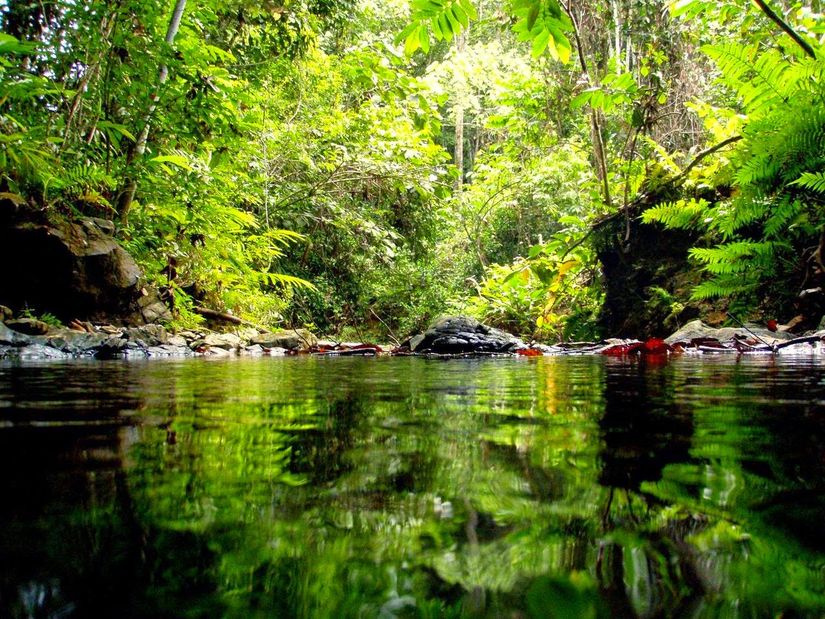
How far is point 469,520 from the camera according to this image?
0.29m

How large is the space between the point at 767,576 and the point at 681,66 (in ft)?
25.9

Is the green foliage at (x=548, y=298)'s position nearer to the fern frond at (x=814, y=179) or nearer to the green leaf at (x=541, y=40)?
the fern frond at (x=814, y=179)

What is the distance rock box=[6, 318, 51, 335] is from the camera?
3785mm

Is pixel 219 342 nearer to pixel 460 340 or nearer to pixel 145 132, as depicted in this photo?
pixel 145 132

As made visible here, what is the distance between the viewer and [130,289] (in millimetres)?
4879

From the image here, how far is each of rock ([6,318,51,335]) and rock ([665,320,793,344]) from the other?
15.3ft

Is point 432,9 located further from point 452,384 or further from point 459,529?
point 459,529

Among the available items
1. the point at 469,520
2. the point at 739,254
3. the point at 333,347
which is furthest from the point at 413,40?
the point at 333,347

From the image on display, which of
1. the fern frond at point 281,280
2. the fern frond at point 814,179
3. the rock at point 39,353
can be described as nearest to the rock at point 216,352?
the rock at point 39,353

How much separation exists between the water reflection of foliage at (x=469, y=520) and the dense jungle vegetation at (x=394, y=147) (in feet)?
3.40

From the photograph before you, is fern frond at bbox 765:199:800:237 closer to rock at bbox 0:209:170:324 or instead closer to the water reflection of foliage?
the water reflection of foliage

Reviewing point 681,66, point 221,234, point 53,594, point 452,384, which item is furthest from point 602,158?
point 53,594

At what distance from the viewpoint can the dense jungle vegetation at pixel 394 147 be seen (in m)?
2.95

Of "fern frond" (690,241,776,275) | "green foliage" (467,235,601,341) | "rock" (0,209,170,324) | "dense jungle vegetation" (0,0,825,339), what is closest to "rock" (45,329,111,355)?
"rock" (0,209,170,324)
